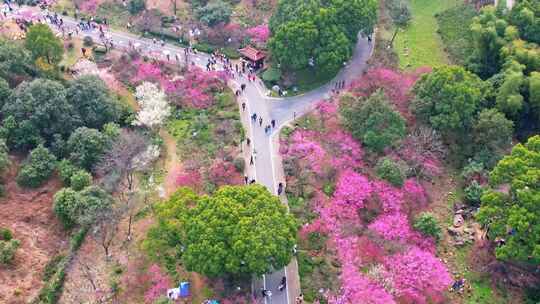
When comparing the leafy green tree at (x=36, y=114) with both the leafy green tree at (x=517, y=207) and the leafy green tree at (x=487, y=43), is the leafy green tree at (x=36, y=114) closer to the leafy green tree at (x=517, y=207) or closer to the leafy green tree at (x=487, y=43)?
the leafy green tree at (x=517, y=207)

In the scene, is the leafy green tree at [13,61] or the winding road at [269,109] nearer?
the winding road at [269,109]

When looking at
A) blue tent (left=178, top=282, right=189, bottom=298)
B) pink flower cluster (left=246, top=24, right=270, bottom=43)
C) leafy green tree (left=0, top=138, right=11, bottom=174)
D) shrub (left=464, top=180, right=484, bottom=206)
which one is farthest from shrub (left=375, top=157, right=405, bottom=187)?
leafy green tree (left=0, top=138, right=11, bottom=174)

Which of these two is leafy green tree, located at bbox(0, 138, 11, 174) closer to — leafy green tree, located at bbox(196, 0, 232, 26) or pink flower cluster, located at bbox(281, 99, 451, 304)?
pink flower cluster, located at bbox(281, 99, 451, 304)

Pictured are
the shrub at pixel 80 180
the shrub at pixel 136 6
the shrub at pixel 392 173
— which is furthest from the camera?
the shrub at pixel 136 6

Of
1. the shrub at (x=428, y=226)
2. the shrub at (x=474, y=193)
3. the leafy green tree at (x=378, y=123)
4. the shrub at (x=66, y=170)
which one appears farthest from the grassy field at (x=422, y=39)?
the shrub at (x=66, y=170)

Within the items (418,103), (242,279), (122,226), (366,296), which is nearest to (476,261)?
(366,296)

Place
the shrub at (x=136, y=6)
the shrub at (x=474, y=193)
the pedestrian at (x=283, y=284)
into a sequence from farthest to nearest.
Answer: the shrub at (x=136, y=6)
the shrub at (x=474, y=193)
the pedestrian at (x=283, y=284)

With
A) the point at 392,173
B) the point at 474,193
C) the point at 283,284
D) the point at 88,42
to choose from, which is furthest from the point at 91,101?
the point at 474,193
